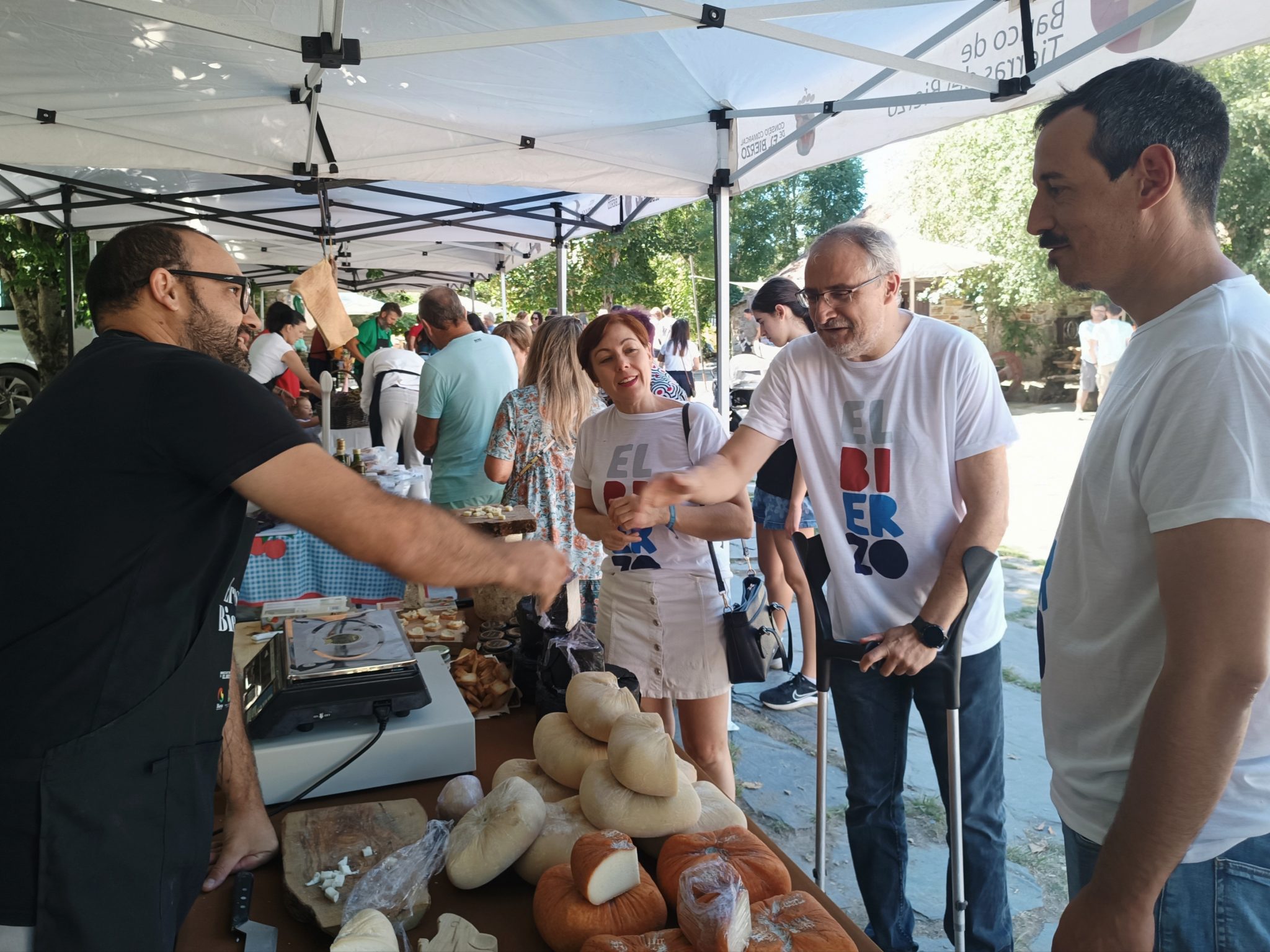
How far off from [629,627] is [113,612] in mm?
1902

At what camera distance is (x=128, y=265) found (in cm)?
135

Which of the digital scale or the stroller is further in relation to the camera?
the stroller

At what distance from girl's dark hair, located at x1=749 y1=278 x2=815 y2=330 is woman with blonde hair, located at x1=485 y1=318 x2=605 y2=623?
1295mm

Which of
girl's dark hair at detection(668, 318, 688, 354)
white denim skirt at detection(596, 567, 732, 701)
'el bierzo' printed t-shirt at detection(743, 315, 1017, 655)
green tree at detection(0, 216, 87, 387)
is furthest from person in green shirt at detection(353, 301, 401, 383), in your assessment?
'el bierzo' printed t-shirt at detection(743, 315, 1017, 655)

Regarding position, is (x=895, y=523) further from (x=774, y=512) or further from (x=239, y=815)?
(x=774, y=512)

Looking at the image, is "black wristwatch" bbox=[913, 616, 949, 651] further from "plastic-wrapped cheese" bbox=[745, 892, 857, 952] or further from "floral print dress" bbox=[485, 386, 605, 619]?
"floral print dress" bbox=[485, 386, 605, 619]

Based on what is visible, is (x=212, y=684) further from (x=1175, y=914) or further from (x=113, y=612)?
(x=1175, y=914)

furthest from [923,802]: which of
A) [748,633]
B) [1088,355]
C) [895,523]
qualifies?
[1088,355]

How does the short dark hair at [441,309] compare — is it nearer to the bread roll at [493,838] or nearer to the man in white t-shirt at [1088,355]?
the bread roll at [493,838]

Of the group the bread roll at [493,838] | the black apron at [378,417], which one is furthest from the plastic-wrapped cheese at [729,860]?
the black apron at [378,417]

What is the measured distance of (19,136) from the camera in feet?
14.1

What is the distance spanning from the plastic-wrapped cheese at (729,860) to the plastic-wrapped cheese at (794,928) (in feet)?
0.13

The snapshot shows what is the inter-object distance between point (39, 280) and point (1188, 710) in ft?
45.3

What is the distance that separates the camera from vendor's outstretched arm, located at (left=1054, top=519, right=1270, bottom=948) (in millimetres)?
1005
